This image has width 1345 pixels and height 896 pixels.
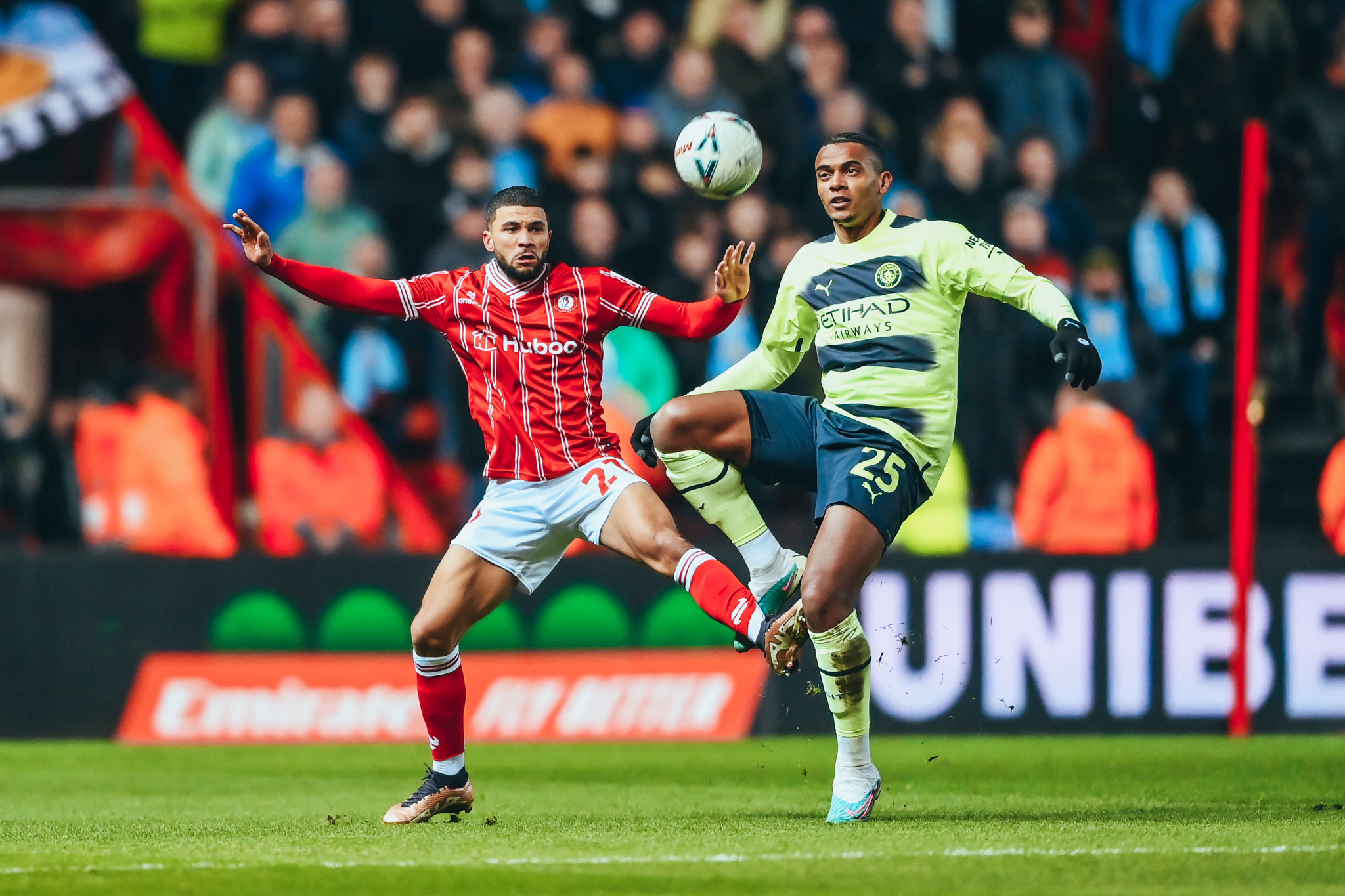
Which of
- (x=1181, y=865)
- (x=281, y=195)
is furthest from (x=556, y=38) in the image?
(x=1181, y=865)

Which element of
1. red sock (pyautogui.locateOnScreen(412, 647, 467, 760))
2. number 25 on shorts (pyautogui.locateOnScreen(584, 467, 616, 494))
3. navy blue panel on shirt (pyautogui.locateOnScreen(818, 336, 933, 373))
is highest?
navy blue panel on shirt (pyautogui.locateOnScreen(818, 336, 933, 373))

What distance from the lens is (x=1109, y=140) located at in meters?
13.4

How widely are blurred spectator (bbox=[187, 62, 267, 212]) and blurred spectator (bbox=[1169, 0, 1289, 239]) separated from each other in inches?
240

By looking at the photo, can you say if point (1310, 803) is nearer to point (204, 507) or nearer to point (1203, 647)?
point (1203, 647)

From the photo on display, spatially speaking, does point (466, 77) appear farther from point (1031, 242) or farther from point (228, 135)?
point (1031, 242)

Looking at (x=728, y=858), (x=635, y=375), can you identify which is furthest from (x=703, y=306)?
(x=635, y=375)

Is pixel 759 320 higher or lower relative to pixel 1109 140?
lower

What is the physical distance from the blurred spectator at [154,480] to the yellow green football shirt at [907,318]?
5.09 meters

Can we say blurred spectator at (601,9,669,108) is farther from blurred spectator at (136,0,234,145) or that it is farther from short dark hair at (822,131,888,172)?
short dark hair at (822,131,888,172)

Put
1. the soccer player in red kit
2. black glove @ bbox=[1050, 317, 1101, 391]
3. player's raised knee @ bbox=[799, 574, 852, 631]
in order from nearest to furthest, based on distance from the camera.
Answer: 1. black glove @ bbox=[1050, 317, 1101, 391]
2. player's raised knee @ bbox=[799, 574, 852, 631]
3. the soccer player in red kit

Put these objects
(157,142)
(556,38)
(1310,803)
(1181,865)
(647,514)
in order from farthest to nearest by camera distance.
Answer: (556,38) → (157,142) → (1310,803) → (647,514) → (1181,865)

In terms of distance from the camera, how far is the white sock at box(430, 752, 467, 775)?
7094 mm

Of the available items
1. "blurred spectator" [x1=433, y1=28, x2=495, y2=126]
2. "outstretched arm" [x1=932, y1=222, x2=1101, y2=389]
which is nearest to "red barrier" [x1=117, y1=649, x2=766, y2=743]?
"blurred spectator" [x1=433, y1=28, x2=495, y2=126]

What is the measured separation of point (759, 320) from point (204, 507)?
344 centimetres
